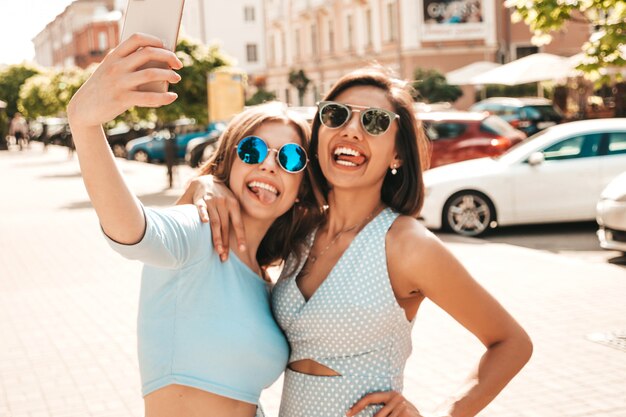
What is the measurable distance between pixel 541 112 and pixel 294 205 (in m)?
23.0

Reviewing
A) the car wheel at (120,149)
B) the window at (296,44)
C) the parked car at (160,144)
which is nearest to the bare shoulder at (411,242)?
the parked car at (160,144)

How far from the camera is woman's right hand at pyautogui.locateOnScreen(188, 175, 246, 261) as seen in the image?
8.04 ft

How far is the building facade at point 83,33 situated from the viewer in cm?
8931

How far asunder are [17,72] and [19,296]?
61458mm

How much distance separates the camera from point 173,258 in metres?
2.18

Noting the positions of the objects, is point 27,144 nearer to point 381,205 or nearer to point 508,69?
point 508,69

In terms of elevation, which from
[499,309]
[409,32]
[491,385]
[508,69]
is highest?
[409,32]

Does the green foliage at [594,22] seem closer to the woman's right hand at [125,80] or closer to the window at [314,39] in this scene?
the woman's right hand at [125,80]

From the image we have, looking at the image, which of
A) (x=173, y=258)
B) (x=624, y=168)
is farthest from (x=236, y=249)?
(x=624, y=168)

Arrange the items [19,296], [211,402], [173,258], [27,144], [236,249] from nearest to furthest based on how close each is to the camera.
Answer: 1. [173,258]
2. [211,402]
3. [236,249]
4. [19,296]
5. [27,144]

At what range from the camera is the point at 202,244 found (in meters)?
2.37

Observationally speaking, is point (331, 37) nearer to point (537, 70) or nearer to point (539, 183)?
point (537, 70)

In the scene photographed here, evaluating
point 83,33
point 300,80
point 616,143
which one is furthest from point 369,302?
point 83,33

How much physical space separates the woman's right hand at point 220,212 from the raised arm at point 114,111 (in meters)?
0.44
